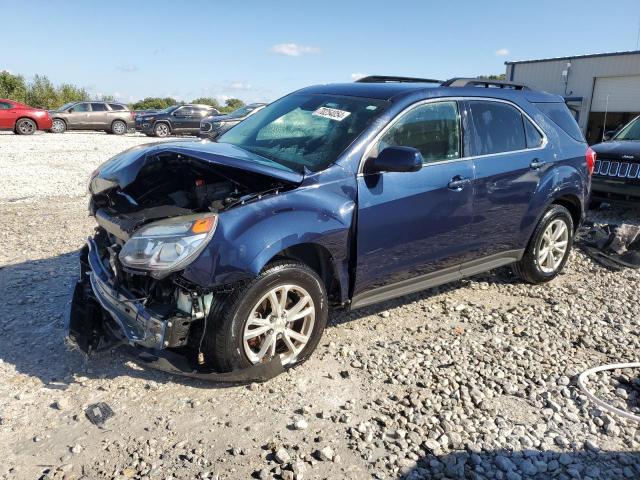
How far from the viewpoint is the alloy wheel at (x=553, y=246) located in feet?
17.7

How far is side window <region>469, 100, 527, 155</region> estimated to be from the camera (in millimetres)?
4570

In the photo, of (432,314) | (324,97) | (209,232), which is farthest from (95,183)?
(432,314)

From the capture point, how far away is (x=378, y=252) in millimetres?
3918

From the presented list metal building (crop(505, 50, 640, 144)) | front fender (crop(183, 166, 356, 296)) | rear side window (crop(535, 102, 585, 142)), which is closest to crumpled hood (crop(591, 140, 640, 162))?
rear side window (crop(535, 102, 585, 142))

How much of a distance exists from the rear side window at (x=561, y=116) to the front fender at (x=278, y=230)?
2.66 meters

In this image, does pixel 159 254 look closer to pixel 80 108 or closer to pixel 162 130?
pixel 162 130

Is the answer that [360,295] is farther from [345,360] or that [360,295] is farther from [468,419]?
[468,419]

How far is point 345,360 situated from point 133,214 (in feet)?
5.79

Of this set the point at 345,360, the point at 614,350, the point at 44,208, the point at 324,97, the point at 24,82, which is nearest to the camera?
the point at 345,360

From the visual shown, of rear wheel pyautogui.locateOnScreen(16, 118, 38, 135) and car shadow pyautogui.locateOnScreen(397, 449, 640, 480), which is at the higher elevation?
rear wheel pyautogui.locateOnScreen(16, 118, 38, 135)

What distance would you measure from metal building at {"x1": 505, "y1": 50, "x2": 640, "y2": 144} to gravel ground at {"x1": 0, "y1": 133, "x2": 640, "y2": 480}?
23387 millimetres

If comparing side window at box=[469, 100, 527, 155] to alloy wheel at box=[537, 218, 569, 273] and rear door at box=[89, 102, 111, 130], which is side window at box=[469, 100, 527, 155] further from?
rear door at box=[89, 102, 111, 130]

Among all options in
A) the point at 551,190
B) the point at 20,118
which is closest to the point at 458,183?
the point at 551,190

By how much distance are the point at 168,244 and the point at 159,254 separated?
0.08m
